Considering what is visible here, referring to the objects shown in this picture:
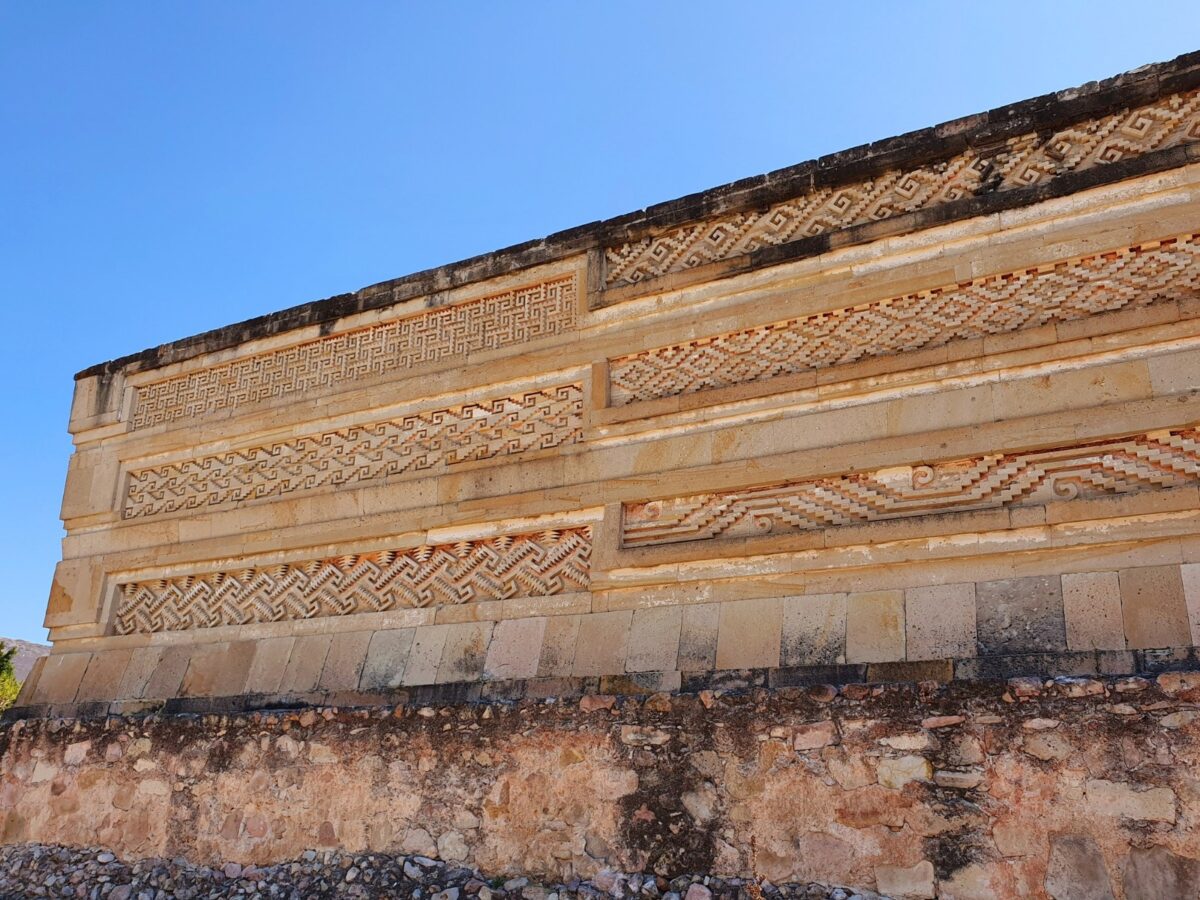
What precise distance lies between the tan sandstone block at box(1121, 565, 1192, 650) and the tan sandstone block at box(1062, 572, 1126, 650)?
0.03 meters

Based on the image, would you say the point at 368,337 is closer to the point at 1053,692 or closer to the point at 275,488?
the point at 275,488

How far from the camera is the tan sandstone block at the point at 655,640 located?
13.9 feet

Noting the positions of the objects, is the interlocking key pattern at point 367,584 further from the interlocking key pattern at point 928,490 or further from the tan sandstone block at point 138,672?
the interlocking key pattern at point 928,490

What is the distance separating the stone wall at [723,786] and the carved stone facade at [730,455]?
12.4 inches

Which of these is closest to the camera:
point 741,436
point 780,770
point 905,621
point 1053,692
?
point 1053,692

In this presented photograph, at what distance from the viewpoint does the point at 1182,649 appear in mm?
3275

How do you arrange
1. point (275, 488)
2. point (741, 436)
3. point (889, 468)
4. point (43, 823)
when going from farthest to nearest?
point (275, 488) < point (43, 823) < point (741, 436) < point (889, 468)

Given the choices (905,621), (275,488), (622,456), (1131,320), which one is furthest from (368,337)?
(1131,320)

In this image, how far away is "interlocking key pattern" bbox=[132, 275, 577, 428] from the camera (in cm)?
537

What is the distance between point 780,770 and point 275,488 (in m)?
3.28

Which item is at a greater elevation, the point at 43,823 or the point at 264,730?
the point at 264,730

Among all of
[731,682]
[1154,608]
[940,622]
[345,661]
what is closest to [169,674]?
[345,661]

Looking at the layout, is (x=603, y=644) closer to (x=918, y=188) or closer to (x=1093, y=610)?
(x=1093, y=610)

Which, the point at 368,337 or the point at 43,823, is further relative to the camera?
the point at 368,337
